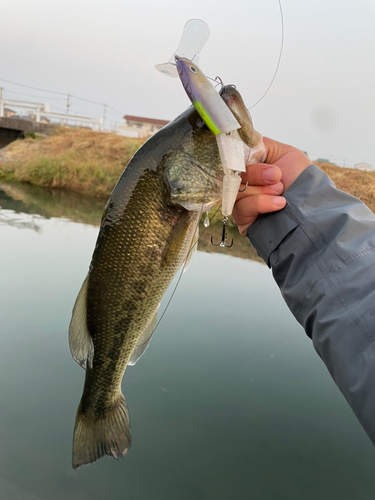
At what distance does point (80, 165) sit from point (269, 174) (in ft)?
46.7

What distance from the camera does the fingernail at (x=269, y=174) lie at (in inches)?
47.5

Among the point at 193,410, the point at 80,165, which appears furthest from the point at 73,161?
the point at 193,410

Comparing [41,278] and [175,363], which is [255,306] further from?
[41,278]

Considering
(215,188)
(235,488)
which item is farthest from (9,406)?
(215,188)

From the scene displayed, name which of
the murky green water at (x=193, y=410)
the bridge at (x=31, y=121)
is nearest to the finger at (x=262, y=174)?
the murky green water at (x=193, y=410)

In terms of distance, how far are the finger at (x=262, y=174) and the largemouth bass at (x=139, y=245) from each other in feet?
0.46

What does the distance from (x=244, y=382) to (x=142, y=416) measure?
3.74ft

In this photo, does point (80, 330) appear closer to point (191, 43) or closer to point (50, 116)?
point (191, 43)

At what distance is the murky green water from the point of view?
278cm

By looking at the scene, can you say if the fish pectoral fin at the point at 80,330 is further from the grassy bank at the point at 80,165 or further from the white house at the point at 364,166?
the white house at the point at 364,166

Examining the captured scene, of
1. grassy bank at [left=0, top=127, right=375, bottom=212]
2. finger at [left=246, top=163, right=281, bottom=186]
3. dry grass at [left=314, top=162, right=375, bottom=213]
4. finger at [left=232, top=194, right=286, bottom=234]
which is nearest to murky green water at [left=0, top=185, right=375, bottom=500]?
finger at [left=232, top=194, right=286, bottom=234]

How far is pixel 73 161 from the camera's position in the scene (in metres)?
14.5

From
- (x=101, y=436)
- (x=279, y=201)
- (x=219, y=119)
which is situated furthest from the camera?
(x=101, y=436)

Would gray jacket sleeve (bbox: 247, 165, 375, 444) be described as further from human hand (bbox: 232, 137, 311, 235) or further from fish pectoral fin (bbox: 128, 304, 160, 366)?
fish pectoral fin (bbox: 128, 304, 160, 366)
